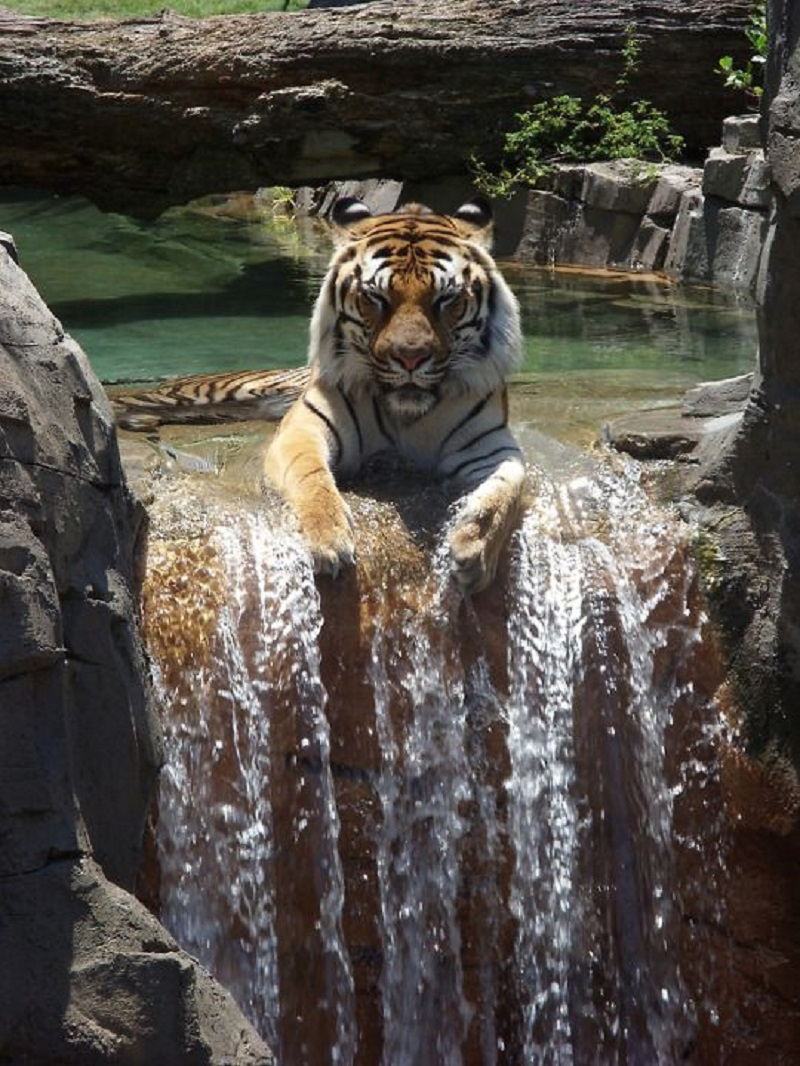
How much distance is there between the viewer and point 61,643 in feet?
10.3

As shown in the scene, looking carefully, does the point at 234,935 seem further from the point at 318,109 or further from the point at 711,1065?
the point at 318,109

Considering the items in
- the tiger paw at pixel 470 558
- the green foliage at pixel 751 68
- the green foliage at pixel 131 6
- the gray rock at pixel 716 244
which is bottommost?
the gray rock at pixel 716 244

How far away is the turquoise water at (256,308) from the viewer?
7773 mm

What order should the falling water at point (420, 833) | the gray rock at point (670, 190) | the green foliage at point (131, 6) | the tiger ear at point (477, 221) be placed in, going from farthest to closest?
the green foliage at point (131, 6) → the gray rock at point (670, 190) → the tiger ear at point (477, 221) → the falling water at point (420, 833)

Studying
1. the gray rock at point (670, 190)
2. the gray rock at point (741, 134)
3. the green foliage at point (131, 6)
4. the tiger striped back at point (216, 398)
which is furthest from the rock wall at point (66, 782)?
the green foliage at point (131, 6)

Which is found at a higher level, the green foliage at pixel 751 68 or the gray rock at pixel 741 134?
the green foliage at pixel 751 68

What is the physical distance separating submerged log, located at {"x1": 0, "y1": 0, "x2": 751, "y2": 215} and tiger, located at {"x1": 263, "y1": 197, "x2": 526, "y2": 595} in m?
4.57

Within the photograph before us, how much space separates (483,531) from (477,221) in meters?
1.25

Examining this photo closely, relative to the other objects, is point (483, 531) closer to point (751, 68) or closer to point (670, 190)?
point (670, 190)

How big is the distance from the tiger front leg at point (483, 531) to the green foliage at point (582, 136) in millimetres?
5632

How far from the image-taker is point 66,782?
3.09m

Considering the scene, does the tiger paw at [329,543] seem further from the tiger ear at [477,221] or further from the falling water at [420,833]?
the tiger ear at [477,221]

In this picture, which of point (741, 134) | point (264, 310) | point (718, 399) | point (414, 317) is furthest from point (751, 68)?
point (414, 317)

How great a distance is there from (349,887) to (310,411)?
150 centimetres
